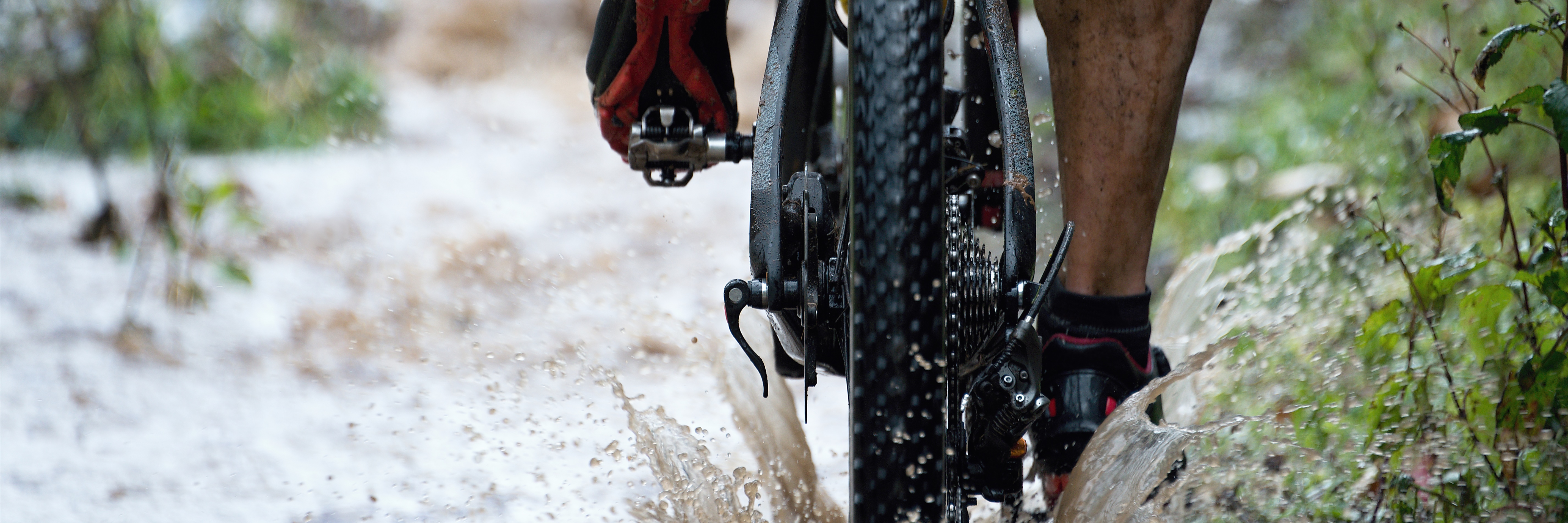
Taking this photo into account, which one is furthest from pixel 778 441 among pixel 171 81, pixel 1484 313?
pixel 171 81

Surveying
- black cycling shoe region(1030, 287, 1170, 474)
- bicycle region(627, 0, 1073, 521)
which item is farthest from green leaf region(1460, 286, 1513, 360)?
bicycle region(627, 0, 1073, 521)

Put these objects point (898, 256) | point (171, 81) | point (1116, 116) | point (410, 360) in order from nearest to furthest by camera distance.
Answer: point (898, 256), point (1116, 116), point (410, 360), point (171, 81)

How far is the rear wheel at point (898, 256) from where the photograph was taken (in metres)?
0.89

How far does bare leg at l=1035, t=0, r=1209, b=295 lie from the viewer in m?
1.39

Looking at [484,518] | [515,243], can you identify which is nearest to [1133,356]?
[484,518]

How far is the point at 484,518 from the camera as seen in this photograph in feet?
5.48

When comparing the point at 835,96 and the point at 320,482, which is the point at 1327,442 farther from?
the point at 320,482

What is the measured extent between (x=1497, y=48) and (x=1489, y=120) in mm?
102

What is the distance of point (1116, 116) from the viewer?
1.41m

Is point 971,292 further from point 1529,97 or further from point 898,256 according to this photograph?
point 1529,97

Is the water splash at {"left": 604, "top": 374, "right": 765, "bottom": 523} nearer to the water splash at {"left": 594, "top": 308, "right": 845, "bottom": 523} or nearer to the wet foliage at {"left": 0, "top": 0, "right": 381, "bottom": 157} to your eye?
the water splash at {"left": 594, "top": 308, "right": 845, "bottom": 523}

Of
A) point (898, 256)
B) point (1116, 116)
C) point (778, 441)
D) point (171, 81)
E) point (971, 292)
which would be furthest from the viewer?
point (171, 81)

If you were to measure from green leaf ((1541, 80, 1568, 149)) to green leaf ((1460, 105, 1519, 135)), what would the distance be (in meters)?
0.03

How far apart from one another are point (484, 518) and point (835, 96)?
790 mm
